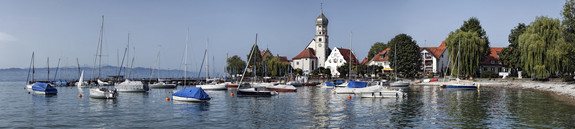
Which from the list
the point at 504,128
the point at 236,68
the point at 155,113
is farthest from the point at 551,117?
the point at 236,68

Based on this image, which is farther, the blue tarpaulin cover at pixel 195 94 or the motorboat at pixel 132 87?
the motorboat at pixel 132 87

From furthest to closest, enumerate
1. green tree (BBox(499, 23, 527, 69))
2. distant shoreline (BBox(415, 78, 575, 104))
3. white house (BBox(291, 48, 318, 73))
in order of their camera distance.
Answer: white house (BBox(291, 48, 318, 73)) → green tree (BBox(499, 23, 527, 69)) → distant shoreline (BBox(415, 78, 575, 104))

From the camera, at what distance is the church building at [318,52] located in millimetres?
132000

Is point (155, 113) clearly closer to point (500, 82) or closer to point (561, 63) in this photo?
point (561, 63)

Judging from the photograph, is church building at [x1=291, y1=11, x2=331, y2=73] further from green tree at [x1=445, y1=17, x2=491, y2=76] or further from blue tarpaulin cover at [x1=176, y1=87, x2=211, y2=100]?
blue tarpaulin cover at [x1=176, y1=87, x2=211, y2=100]

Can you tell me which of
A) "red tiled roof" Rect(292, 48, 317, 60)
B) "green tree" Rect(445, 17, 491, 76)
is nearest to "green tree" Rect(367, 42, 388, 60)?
"red tiled roof" Rect(292, 48, 317, 60)

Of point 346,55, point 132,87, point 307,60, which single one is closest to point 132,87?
point 132,87

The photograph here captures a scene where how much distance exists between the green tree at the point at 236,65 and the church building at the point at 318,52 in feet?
61.2

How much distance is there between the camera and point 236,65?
130000mm

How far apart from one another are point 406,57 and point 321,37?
124ft

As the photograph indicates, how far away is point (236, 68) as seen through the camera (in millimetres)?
128625

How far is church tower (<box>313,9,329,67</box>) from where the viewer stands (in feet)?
432

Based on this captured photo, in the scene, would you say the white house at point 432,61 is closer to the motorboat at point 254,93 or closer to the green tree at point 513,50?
the green tree at point 513,50

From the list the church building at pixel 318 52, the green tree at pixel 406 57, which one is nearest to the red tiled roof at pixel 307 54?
the church building at pixel 318 52
